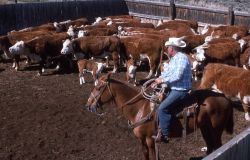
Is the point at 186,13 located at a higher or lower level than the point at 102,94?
lower

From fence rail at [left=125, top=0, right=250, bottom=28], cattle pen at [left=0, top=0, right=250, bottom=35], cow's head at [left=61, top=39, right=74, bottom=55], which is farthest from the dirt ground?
fence rail at [left=125, top=0, right=250, bottom=28]

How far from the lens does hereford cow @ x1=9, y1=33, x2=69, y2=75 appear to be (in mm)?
14875

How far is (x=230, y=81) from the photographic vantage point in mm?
10609

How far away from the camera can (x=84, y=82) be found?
1352 cm

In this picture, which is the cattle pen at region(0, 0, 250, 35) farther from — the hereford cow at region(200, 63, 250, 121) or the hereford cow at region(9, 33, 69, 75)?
the hereford cow at region(200, 63, 250, 121)

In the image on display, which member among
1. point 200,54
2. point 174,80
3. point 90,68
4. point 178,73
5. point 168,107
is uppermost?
point 178,73

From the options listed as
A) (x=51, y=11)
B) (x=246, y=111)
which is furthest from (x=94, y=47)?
(x=51, y=11)

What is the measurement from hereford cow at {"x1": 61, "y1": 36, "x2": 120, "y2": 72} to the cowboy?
7.72 metres

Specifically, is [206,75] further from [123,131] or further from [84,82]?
[84,82]

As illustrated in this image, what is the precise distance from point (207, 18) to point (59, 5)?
6.99 meters

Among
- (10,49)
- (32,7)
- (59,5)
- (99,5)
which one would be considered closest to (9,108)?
(10,49)

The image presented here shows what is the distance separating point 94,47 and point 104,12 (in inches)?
362

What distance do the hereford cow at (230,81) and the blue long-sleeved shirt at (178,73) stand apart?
377 centimetres

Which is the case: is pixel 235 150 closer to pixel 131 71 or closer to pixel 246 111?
pixel 246 111
